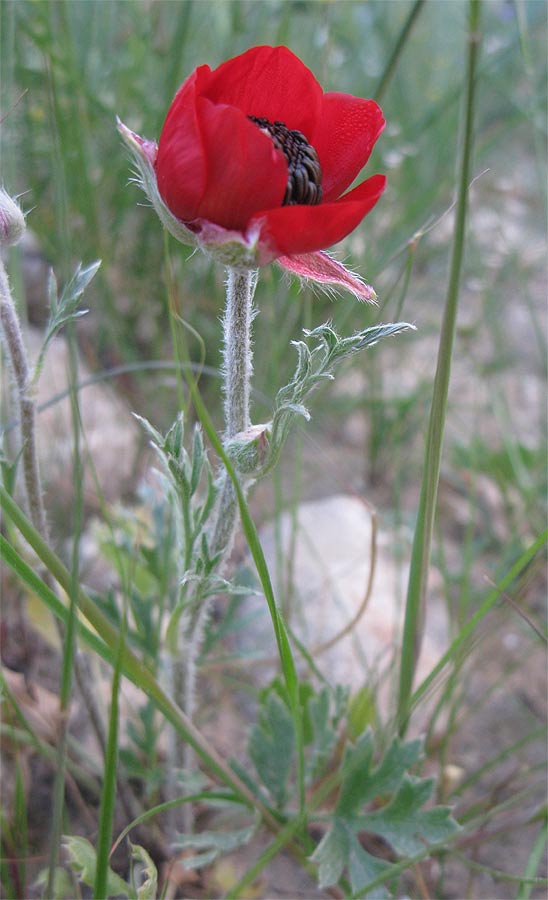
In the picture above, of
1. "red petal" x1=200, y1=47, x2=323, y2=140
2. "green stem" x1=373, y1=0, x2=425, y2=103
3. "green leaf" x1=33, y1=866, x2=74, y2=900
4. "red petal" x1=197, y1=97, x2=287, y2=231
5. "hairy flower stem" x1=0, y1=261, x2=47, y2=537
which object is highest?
"green stem" x1=373, y1=0, x2=425, y2=103

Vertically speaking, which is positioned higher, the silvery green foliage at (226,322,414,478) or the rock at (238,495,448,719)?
the silvery green foliage at (226,322,414,478)

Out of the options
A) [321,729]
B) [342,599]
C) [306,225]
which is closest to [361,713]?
[321,729]

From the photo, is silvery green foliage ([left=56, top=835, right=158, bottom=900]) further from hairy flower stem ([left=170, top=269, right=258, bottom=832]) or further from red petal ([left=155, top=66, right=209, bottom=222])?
red petal ([left=155, top=66, right=209, bottom=222])

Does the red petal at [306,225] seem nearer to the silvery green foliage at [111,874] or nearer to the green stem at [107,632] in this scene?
the green stem at [107,632]

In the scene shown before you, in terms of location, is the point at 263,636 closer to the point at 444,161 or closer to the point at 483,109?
the point at 444,161

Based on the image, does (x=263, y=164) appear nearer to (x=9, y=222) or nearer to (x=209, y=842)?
(x=9, y=222)

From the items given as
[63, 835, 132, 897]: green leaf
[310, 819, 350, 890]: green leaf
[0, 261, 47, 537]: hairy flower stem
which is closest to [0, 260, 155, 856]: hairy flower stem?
[0, 261, 47, 537]: hairy flower stem

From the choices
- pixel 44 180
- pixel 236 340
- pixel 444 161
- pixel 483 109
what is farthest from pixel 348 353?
pixel 483 109

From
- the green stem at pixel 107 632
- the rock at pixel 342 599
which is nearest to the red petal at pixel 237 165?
the green stem at pixel 107 632
